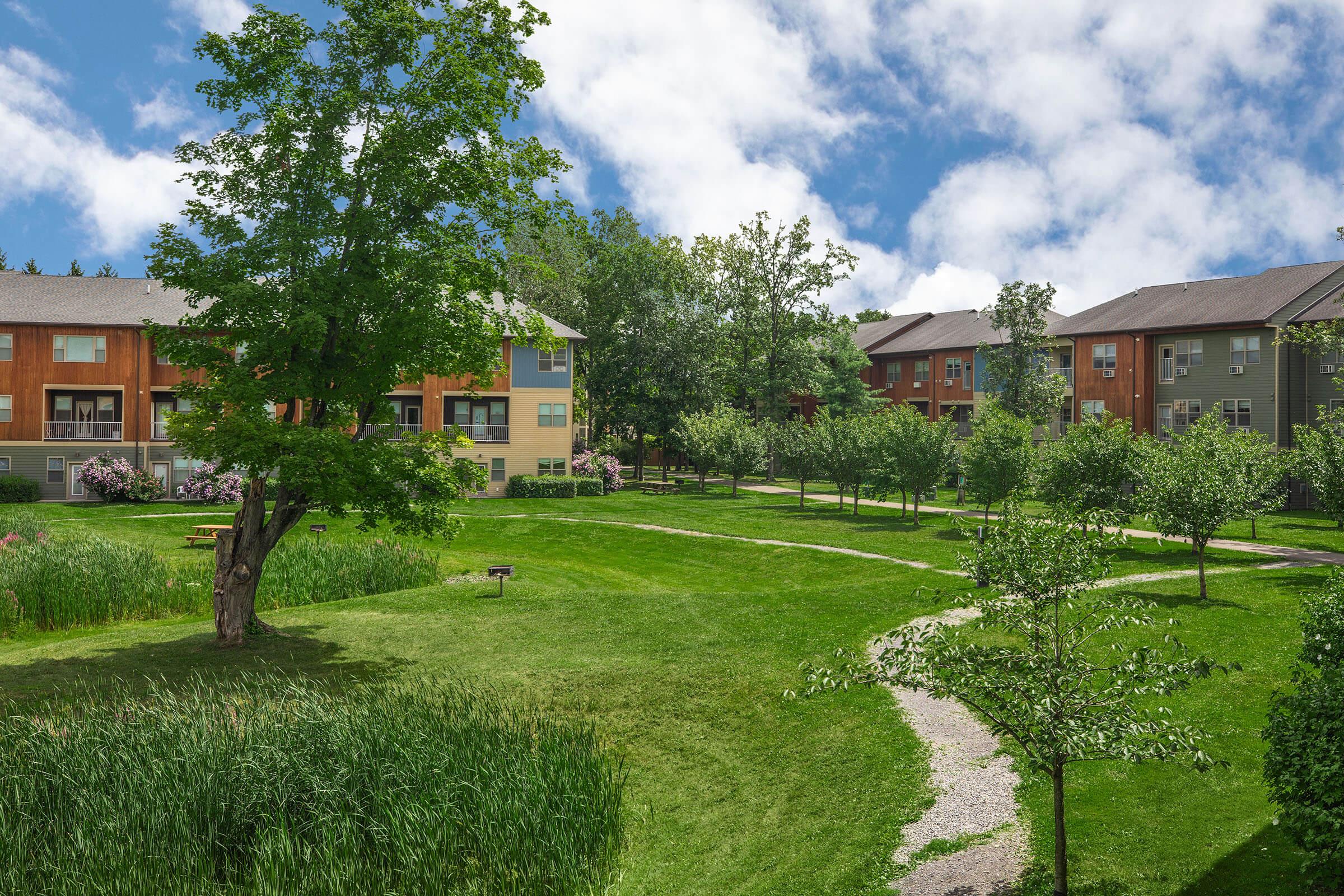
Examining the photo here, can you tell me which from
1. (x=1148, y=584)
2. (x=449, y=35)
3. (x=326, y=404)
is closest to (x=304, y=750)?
(x=326, y=404)

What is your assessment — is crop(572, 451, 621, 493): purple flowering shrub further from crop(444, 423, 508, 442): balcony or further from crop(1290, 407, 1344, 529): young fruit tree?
crop(1290, 407, 1344, 529): young fruit tree

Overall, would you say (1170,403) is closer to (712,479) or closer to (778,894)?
(712,479)

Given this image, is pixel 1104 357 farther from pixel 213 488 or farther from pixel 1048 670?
pixel 1048 670

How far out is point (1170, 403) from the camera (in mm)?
51219

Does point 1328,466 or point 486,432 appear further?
point 486,432

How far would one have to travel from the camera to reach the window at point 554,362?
51625mm

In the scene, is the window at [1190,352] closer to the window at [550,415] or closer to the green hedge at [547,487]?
the green hedge at [547,487]

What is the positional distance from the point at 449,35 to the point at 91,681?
14.4m

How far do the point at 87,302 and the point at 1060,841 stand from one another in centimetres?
5319

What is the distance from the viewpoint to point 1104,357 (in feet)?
176

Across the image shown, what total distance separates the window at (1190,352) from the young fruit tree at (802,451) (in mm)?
21096

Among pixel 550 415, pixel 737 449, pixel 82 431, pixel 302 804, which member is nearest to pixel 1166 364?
pixel 737 449

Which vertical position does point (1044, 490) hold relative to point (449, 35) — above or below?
below

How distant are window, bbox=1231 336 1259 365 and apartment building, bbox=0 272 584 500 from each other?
3476cm
